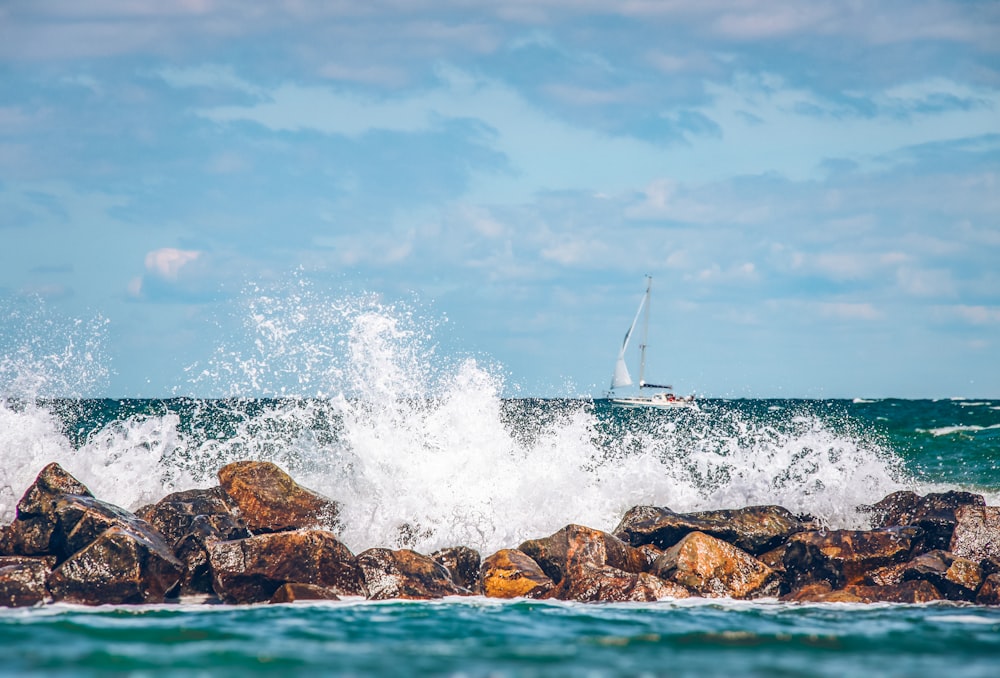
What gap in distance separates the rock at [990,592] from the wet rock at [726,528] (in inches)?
110

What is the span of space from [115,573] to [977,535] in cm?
1116

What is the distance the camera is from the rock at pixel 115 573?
11430mm

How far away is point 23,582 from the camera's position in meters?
11.5

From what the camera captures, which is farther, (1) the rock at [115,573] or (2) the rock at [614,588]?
(2) the rock at [614,588]

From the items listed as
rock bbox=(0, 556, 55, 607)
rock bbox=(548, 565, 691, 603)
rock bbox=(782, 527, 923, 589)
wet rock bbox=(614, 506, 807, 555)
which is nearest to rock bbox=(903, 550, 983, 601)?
rock bbox=(782, 527, 923, 589)

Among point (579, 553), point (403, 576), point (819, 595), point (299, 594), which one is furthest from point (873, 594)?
point (299, 594)

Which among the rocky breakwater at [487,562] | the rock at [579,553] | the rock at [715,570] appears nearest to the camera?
the rocky breakwater at [487,562]

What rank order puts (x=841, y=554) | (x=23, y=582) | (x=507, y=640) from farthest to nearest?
(x=841, y=554), (x=23, y=582), (x=507, y=640)

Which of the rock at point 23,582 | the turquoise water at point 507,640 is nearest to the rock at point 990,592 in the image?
the turquoise water at point 507,640

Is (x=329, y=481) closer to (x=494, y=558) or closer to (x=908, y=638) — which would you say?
(x=494, y=558)

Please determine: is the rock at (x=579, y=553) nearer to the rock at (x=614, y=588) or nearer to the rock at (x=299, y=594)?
the rock at (x=614, y=588)

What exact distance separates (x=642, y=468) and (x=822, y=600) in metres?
6.25

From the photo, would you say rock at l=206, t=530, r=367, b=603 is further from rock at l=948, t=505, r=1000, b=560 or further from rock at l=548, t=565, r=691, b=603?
rock at l=948, t=505, r=1000, b=560

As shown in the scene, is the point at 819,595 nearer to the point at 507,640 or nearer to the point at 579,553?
the point at 579,553
